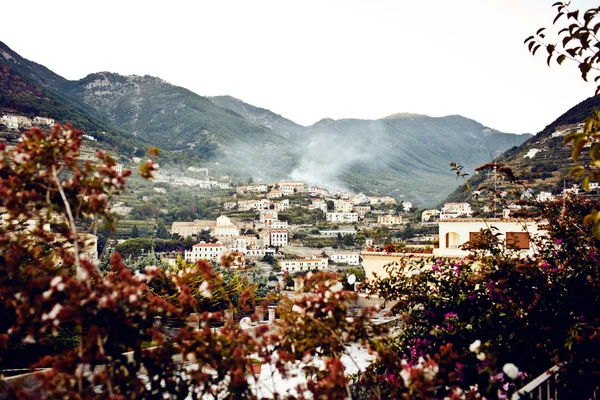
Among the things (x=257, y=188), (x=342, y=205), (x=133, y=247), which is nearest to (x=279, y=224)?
(x=342, y=205)

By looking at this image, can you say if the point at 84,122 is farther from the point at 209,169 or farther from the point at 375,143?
the point at 375,143

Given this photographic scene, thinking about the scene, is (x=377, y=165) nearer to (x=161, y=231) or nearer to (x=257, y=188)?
(x=257, y=188)

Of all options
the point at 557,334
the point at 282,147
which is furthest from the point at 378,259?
the point at 282,147

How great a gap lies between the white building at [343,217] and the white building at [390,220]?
6236mm

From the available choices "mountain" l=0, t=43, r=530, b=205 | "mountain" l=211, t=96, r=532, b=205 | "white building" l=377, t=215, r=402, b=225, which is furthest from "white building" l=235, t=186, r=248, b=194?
"mountain" l=211, t=96, r=532, b=205

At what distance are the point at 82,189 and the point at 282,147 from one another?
152m

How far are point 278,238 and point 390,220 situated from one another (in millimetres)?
23047

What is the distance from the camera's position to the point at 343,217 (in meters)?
96.1

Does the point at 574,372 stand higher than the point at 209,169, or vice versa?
the point at 209,169

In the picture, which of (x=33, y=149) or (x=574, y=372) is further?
(x=574, y=372)

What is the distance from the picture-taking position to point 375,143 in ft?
625

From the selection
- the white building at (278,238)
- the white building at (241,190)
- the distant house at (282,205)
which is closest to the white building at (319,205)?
the distant house at (282,205)

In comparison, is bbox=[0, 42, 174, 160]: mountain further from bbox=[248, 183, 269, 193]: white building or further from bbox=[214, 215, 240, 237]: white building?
bbox=[214, 215, 240, 237]: white building

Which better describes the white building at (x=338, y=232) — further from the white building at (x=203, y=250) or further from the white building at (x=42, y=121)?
the white building at (x=42, y=121)
